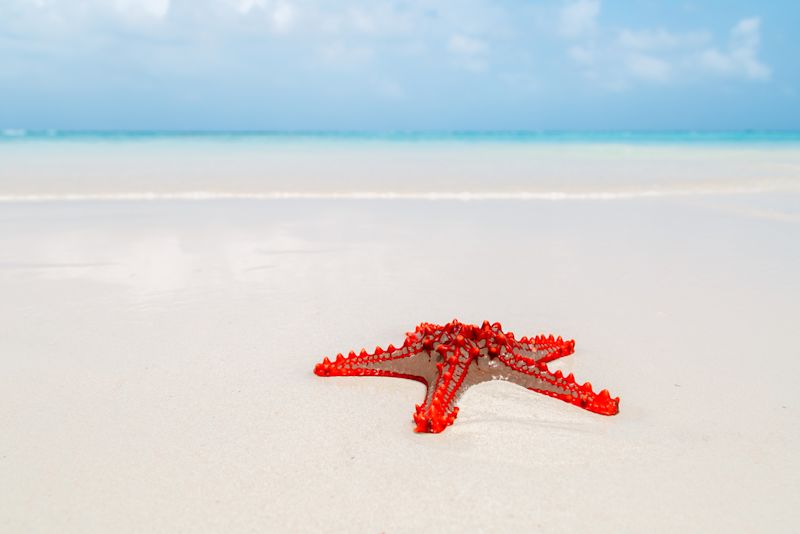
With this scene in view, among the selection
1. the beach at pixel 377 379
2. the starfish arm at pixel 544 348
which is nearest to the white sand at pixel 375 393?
the beach at pixel 377 379

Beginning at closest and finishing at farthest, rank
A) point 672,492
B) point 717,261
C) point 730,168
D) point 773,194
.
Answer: point 672,492
point 717,261
point 773,194
point 730,168

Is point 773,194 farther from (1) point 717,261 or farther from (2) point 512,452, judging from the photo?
(2) point 512,452

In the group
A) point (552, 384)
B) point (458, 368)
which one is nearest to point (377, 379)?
point (458, 368)

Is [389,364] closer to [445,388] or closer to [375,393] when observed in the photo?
[375,393]

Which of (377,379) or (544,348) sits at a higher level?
(544,348)

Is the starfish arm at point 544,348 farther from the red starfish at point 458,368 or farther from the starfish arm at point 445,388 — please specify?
the starfish arm at point 445,388

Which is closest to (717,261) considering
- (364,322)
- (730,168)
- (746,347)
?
(746,347)
